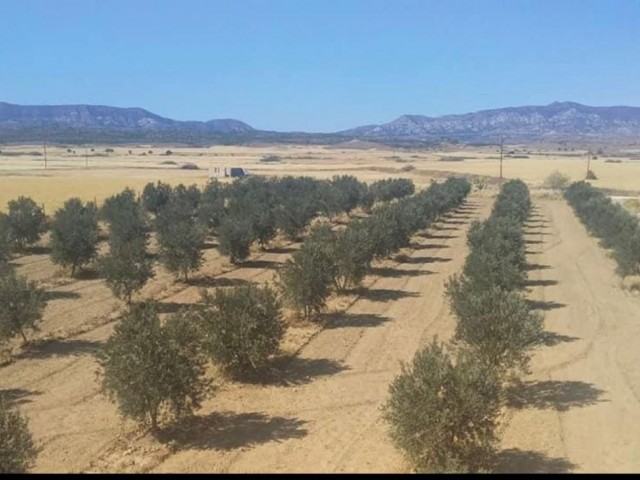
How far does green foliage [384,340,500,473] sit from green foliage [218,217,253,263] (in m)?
25.1

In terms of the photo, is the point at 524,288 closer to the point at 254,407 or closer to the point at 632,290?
the point at 632,290

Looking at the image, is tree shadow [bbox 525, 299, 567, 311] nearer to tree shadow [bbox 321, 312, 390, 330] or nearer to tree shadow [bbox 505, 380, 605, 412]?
tree shadow [bbox 321, 312, 390, 330]

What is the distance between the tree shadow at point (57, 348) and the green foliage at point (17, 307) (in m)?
0.58

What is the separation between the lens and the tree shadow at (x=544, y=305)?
29297 millimetres

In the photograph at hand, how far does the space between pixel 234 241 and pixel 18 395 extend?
20214 millimetres

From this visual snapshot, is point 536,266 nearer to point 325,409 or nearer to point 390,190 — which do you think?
point 325,409

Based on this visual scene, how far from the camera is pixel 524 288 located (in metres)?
33.1

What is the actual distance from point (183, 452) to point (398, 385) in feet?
16.0

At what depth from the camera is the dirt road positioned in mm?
14688

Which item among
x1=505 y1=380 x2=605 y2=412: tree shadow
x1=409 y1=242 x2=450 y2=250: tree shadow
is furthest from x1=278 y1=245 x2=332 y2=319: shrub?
x1=409 y1=242 x2=450 y2=250: tree shadow

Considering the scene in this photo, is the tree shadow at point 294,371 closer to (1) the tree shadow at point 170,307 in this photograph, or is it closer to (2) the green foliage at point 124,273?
(1) the tree shadow at point 170,307

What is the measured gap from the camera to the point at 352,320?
87.8ft

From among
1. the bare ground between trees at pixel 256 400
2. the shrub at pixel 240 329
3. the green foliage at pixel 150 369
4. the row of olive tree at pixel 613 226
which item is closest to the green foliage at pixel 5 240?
the bare ground between trees at pixel 256 400

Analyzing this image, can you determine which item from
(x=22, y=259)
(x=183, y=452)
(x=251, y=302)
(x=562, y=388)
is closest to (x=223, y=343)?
(x=251, y=302)
